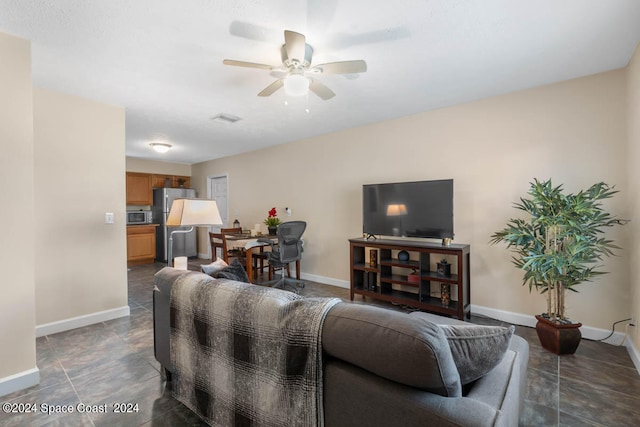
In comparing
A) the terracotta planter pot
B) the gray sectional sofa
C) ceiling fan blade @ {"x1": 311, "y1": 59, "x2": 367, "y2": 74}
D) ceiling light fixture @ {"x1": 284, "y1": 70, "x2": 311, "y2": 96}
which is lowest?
the terracotta planter pot

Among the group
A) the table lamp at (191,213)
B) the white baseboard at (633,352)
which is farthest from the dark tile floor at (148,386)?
the table lamp at (191,213)

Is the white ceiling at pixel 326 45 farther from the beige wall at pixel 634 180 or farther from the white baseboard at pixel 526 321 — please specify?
the white baseboard at pixel 526 321

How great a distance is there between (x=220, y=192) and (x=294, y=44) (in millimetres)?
5496

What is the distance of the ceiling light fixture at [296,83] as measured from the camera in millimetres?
2096

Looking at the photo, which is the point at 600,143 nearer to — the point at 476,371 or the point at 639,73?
the point at 639,73

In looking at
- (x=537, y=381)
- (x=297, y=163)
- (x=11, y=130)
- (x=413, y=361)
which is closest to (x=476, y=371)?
(x=413, y=361)

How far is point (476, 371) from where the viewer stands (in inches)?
38.0

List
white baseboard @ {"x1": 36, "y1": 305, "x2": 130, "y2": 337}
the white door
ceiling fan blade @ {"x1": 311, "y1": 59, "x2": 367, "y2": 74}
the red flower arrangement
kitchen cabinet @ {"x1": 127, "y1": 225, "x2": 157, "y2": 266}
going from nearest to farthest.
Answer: ceiling fan blade @ {"x1": 311, "y1": 59, "x2": 367, "y2": 74} < white baseboard @ {"x1": 36, "y1": 305, "x2": 130, "y2": 337} < the red flower arrangement < kitchen cabinet @ {"x1": 127, "y1": 225, "x2": 157, "y2": 266} < the white door

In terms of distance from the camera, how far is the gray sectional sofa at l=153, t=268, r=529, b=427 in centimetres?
81

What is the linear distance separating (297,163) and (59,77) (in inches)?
124

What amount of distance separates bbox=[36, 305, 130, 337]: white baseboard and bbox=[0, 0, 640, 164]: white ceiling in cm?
234

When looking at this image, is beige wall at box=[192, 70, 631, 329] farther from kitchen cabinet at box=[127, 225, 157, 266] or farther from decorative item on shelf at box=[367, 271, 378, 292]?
kitchen cabinet at box=[127, 225, 157, 266]

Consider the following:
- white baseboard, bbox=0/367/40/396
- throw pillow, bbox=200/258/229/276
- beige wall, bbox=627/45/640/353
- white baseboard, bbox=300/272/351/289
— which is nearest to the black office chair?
white baseboard, bbox=300/272/351/289

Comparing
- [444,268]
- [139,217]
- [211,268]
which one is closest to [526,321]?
[444,268]
